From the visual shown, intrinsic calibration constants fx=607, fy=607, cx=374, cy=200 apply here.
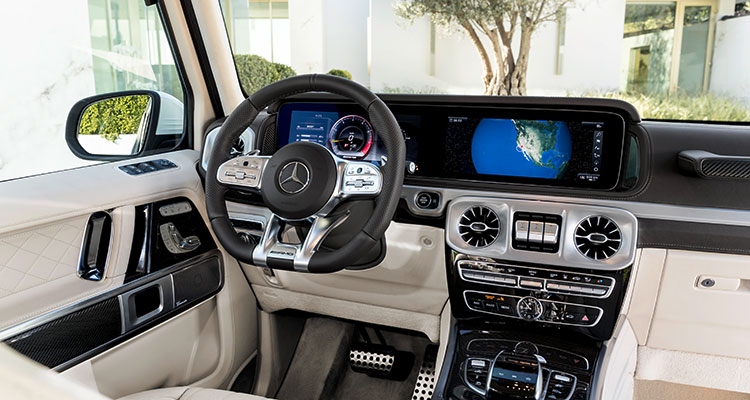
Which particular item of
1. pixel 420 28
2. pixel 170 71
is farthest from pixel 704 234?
pixel 420 28

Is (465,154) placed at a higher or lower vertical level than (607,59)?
lower

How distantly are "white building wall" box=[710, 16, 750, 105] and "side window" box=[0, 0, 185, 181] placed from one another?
226cm

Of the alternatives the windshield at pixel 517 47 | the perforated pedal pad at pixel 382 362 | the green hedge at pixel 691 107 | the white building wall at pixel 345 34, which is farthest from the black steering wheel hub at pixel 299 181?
the white building wall at pixel 345 34

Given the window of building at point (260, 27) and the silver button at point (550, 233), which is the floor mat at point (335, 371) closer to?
the silver button at point (550, 233)

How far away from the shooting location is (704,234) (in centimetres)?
179

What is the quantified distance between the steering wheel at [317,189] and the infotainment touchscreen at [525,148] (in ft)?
1.59

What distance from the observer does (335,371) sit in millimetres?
2584

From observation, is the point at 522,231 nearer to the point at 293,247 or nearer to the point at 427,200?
the point at 427,200

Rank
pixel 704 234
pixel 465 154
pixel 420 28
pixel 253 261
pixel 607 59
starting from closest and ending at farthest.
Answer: pixel 253 261, pixel 704 234, pixel 465 154, pixel 607 59, pixel 420 28

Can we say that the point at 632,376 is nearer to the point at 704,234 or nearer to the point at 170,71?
the point at 704,234

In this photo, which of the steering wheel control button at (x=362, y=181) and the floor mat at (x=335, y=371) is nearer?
the steering wheel control button at (x=362, y=181)

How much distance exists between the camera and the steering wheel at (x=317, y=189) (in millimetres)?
1563

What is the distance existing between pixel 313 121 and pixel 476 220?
676mm

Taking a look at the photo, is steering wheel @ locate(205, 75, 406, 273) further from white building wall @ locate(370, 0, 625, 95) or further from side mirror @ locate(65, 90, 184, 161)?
white building wall @ locate(370, 0, 625, 95)
